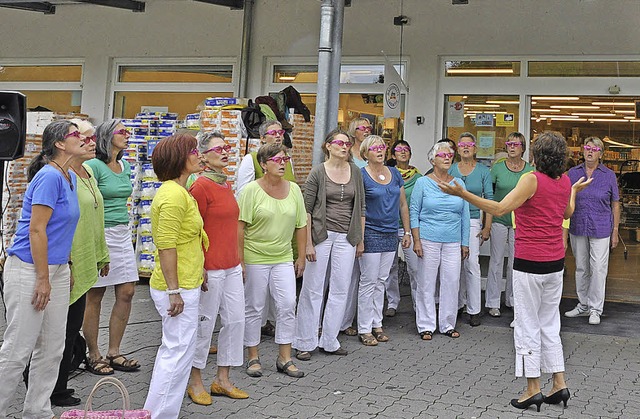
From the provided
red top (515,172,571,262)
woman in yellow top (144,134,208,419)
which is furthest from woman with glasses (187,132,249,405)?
red top (515,172,571,262)

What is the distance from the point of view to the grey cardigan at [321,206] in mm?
6543

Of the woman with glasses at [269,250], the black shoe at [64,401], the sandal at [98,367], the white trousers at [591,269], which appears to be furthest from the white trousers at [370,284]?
the black shoe at [64,401]

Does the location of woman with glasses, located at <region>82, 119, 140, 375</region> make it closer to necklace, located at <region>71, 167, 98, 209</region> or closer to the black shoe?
necklace, located at <region>71, 167, 98, 209</region>

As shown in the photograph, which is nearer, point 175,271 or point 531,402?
point 175,271

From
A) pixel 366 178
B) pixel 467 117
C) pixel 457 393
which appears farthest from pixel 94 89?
pixel 457 393

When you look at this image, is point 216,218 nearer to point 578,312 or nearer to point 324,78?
point 324,78

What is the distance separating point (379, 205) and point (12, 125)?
350 cm

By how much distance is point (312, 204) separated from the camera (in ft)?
21.7

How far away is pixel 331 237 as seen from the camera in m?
6.60

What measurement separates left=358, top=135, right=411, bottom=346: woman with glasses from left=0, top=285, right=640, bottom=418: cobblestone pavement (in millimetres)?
316

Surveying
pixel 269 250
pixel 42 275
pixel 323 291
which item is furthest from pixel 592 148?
pixel 42 275

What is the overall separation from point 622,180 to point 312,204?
29.5 ft

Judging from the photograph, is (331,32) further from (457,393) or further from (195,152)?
(457,393)

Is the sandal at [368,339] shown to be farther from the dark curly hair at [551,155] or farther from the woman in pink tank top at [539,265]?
the dark curly hair at [551,155]
